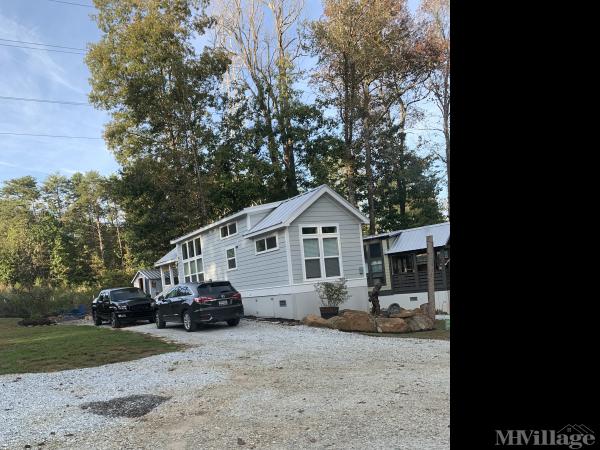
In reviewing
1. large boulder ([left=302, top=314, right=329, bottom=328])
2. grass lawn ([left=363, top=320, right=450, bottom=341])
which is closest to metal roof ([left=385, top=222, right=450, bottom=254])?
large boulder ([left=302, top=314, right=329, bottom=328])

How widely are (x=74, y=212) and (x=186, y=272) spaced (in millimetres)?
46538

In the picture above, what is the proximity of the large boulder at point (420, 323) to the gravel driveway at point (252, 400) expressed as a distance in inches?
103

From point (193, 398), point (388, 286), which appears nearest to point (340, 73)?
point (388, 286)

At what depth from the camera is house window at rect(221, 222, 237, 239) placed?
1959 centimetres

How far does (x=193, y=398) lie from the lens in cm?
593

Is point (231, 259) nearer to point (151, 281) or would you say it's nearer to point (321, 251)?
point (321, 251)

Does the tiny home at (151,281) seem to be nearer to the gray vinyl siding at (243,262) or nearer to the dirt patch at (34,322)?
the dirt patch at (34,322)

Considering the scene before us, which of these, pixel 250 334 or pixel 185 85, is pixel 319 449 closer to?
pixel 250 334

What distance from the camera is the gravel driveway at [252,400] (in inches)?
170

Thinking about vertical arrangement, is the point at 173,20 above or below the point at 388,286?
above

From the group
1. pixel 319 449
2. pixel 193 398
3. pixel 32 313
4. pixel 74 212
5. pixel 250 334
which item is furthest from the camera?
pixel 74 212

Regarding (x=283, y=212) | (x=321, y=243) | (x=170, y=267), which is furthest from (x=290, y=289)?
(x=170, y=267)

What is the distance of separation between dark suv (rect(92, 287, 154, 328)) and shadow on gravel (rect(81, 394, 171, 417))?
1292 centimetres

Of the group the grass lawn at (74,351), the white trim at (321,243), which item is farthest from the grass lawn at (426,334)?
the grass lawn at (74,351)
